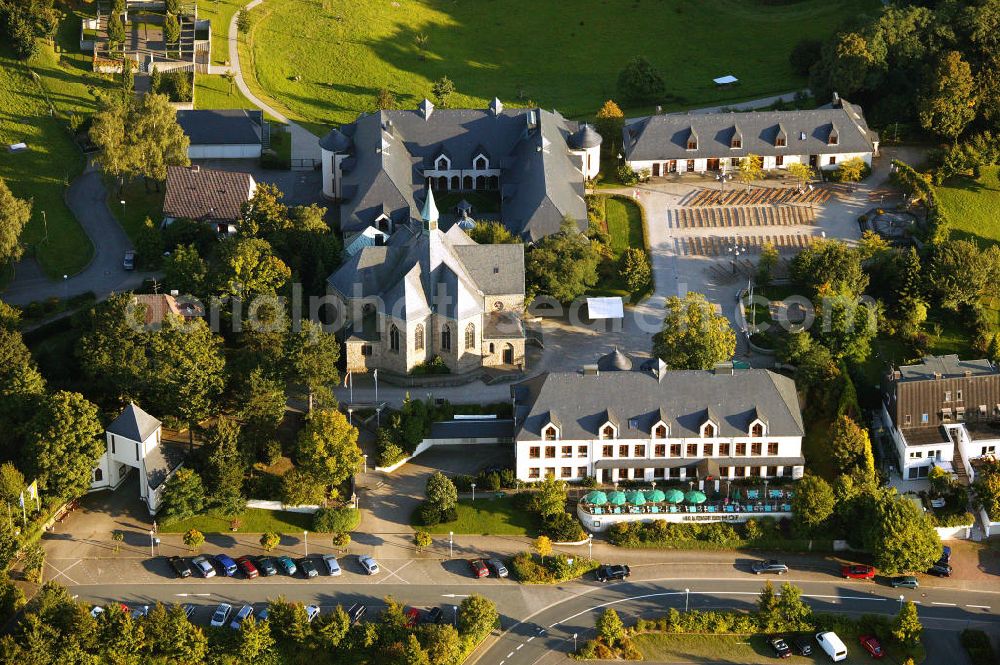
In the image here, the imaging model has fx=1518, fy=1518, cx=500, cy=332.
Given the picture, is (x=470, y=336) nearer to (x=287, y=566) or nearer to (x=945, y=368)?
(x=287, y=566)

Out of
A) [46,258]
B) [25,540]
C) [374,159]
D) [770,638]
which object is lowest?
[770,638]

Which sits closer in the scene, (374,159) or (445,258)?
(445,258)

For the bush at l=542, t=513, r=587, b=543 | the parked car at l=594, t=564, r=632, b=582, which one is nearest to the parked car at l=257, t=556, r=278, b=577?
the bush at l=542, t=513, r=587, b=543

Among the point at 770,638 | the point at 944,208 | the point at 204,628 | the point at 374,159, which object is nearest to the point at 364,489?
the point at 204,628

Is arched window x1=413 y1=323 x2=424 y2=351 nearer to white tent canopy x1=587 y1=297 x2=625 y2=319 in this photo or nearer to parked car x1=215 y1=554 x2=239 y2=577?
white tent canopy x1=587 y1=297 x2=625 y2=319

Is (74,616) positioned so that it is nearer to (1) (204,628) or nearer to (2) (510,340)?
(1) (204,628)

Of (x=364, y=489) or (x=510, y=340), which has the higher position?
(x=510, y=340)

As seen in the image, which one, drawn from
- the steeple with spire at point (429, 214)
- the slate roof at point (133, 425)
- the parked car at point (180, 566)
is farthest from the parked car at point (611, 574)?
the slate roof at point (133, 425)

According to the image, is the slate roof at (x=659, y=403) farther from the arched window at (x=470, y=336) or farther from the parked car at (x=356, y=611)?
the parked car at (x=356, y=611)
